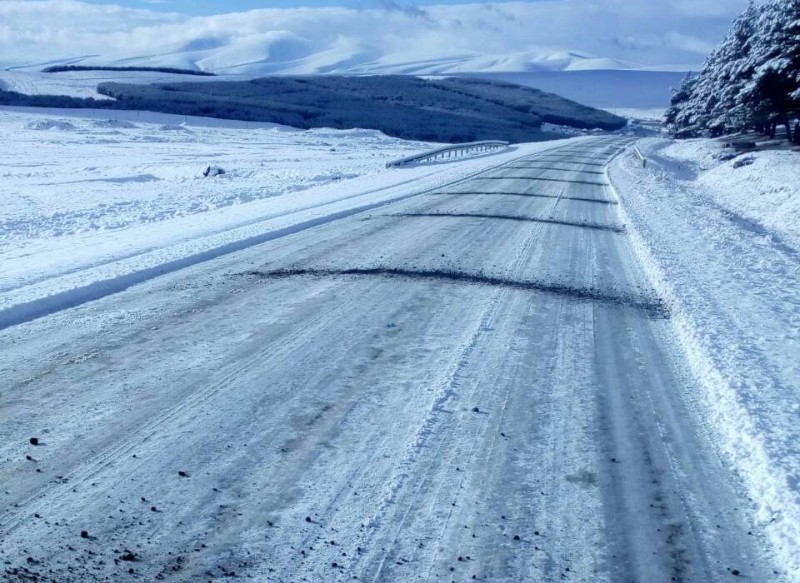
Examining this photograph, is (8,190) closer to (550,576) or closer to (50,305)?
(50,305)

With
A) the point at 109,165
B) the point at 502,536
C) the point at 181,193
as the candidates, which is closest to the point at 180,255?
the point at 502,536

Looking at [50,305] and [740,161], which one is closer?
[50,305]

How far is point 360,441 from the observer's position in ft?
16.5

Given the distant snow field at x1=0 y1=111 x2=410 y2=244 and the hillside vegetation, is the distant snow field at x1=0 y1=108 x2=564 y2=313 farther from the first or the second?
the hillside vegetation

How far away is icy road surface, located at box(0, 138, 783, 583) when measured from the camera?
3.79 meters

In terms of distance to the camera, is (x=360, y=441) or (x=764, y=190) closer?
(x=360, y=441)

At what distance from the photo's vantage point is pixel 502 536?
397 centimetres

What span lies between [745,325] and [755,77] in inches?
1204

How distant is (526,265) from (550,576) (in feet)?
24.9

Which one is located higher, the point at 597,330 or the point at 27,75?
the point at 27,75

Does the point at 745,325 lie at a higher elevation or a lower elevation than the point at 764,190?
lower

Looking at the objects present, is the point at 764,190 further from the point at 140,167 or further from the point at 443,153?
the point at 443,153

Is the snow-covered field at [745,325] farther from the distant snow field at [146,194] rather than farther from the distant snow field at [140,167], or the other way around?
the distant snow field at [140,167]

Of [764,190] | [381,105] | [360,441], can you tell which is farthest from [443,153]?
[381,105]
